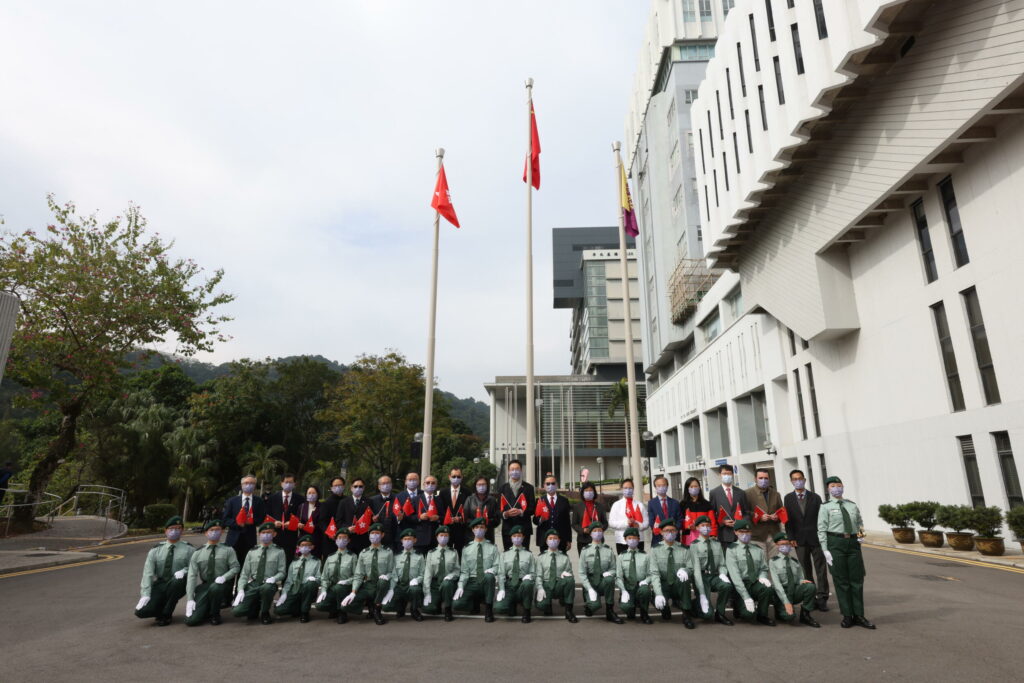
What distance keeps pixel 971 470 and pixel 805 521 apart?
13.6 metres

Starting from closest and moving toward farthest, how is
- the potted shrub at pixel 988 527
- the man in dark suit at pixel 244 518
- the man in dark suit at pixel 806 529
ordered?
the man in dark suit at pixel 806 529 < the man in dark suit at pixel 244 518 < the potted shrub at pixel 988 527

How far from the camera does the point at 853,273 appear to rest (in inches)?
959

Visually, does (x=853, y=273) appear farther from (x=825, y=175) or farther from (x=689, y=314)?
(x=689, y=314)

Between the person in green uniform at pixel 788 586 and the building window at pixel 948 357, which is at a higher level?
the building window at pixel 948 357

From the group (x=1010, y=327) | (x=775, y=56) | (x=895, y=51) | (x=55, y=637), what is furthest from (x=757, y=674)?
(x=775, y=56)

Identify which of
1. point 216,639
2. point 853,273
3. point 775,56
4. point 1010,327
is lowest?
point 216,639

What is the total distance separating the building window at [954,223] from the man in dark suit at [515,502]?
671 inches

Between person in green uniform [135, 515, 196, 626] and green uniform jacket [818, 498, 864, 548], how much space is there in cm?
908

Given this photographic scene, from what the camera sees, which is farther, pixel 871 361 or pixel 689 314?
pixel 689 314

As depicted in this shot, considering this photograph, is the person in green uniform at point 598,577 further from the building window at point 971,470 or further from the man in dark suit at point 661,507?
the building window at point 971,470

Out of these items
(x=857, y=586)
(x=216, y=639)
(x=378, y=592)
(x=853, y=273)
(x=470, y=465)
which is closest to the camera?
(x=216, y=639)

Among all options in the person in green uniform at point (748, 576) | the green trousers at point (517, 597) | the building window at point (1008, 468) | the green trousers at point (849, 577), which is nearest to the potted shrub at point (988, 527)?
the building window at point (1008, 468)

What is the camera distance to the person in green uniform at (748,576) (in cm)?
785

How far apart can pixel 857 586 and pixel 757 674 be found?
2913 millimetres
